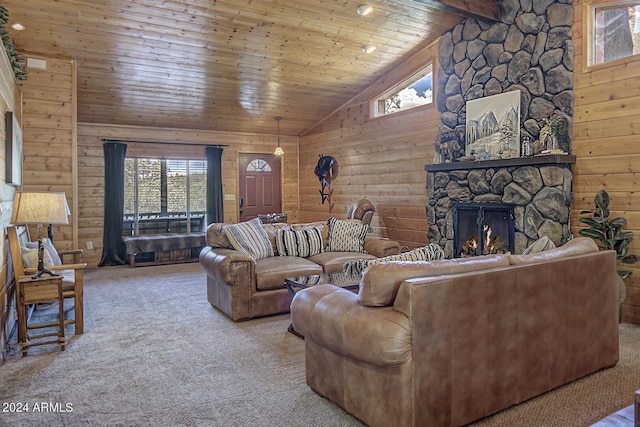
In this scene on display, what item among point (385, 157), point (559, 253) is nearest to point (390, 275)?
point (559, 253)

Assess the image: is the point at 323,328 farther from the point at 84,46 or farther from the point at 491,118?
the point at 84,46

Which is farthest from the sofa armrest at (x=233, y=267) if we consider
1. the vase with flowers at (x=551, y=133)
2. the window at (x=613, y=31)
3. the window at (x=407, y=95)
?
the window at (x=613, y=31)

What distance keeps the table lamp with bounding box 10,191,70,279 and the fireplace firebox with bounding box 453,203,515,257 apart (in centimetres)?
399

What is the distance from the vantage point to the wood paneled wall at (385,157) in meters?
6.40

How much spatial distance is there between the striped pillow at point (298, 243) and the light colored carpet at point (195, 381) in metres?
0.90

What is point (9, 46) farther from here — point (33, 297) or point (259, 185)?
point (259, 185)

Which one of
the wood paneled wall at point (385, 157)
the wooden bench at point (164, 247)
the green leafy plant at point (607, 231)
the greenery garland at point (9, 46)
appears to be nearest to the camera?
the greenery garland at point (9, 46)

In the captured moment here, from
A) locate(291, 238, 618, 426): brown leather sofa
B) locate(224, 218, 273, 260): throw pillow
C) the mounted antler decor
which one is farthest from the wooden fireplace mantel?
the mounted antler decor

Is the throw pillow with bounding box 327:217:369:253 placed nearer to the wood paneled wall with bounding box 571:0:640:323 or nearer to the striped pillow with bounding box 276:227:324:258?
the striped pillow with bounding box 276:227:324:258

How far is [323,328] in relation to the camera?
7.53ft

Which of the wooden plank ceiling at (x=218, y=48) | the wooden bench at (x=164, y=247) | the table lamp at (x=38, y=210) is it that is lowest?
the wooden bench at (x=164, y=247)

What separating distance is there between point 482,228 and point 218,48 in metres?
4.06

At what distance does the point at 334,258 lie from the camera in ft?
15.8

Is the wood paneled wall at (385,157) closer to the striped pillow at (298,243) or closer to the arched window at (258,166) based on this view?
the arched window at (258,166)
